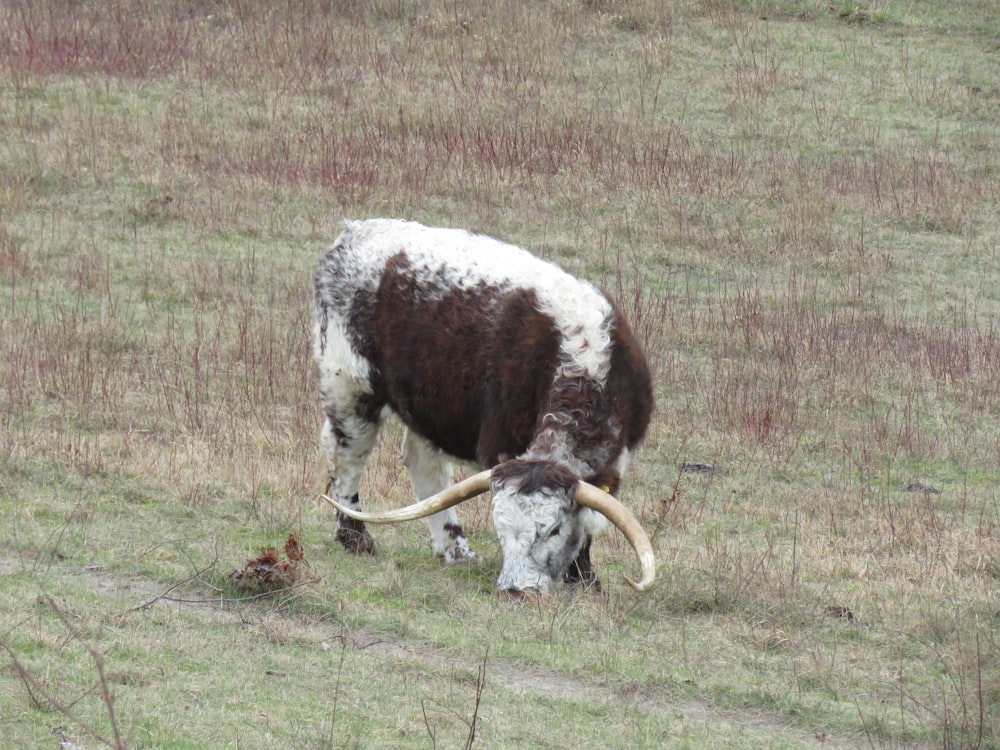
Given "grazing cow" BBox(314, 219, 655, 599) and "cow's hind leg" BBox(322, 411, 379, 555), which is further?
"cow's hind leg" BBox(322, 411, 379, 555)

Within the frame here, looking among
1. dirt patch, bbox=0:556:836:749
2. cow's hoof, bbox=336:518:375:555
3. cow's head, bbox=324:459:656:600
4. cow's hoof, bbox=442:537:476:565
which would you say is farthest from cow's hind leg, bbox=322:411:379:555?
dirt patch, bbox=0:556:836:749

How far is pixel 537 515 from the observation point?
651 cm

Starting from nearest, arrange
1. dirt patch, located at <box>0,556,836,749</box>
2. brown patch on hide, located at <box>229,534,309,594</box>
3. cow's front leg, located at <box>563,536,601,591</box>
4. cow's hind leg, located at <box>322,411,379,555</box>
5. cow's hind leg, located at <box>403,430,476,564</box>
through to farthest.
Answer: dirt patch, located at <box>0,556,836,749</box> < brown patch on hide, located at <box>229,534,309,594</box> < cow's front leg, located at <box>563,536,601,591</box> < cow's hind leg, located at <box>403,430,476,564</box> < cow's hind leg, located at <box>322,411,379,555</box>

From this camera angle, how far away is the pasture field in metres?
5.61

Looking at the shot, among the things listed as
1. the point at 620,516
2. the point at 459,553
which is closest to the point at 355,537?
the point at 459,553

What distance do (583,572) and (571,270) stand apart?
7.77 metres

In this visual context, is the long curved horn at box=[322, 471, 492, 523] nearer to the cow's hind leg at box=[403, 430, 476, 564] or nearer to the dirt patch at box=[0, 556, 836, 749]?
the dirt patch at box=[0, 556, 836, 749]

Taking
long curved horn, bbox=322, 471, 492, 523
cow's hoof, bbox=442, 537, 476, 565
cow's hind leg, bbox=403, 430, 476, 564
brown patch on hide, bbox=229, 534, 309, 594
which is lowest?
cow's hoof, bbox=442, 537, 476, 565

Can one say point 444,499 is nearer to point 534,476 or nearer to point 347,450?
point 534,476

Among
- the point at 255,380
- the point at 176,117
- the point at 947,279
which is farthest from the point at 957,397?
the point at 176,117

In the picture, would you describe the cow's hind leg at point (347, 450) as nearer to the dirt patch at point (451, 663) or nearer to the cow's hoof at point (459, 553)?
the cow's hoof at point (459, 553)

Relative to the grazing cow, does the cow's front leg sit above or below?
below

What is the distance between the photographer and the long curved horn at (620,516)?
20.8 ft

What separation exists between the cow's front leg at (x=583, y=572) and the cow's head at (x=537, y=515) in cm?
30
